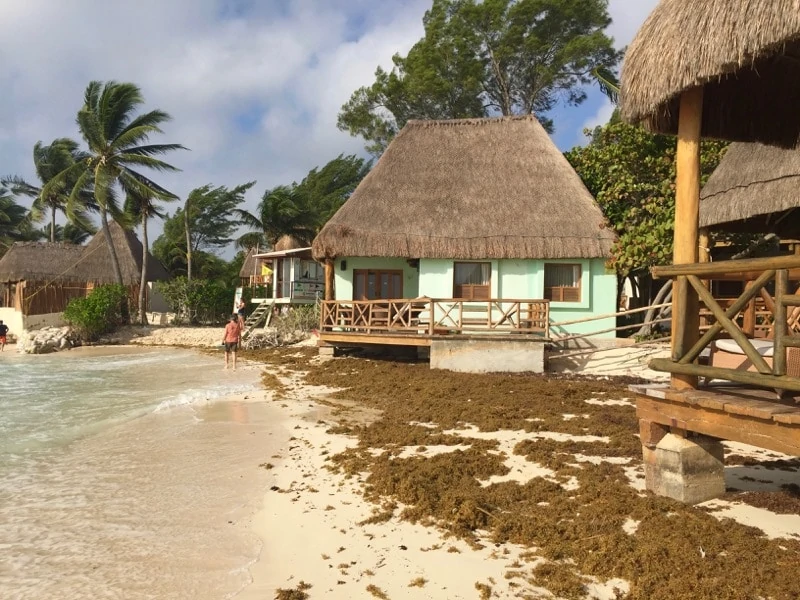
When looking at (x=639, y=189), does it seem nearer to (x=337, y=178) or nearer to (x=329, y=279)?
(x=329, y=279)

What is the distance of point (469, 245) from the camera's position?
15.4 m

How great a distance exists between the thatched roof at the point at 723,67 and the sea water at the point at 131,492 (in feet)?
15.1

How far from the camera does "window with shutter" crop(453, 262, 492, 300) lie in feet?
51.9

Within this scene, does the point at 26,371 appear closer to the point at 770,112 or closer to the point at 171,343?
the point at 171,343

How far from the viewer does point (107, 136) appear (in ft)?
83.1

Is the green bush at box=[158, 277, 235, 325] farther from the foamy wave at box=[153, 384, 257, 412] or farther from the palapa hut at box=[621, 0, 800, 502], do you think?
the palapa hut at box=[621, 0, 800, 502]

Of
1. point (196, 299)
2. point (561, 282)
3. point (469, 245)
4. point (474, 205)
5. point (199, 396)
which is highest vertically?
point (474, 205)

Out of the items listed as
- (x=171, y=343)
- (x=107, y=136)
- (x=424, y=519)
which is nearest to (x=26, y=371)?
(x=171, y=343)

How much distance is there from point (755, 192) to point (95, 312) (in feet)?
77.4

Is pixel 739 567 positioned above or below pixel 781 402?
below

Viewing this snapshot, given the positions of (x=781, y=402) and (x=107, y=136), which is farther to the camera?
(x=107, y=136)

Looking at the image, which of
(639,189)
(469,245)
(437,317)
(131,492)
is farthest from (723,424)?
(639,189)

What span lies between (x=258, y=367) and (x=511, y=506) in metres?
11.4

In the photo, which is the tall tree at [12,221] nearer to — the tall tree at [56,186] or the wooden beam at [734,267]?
the tall tree at [56,186]
